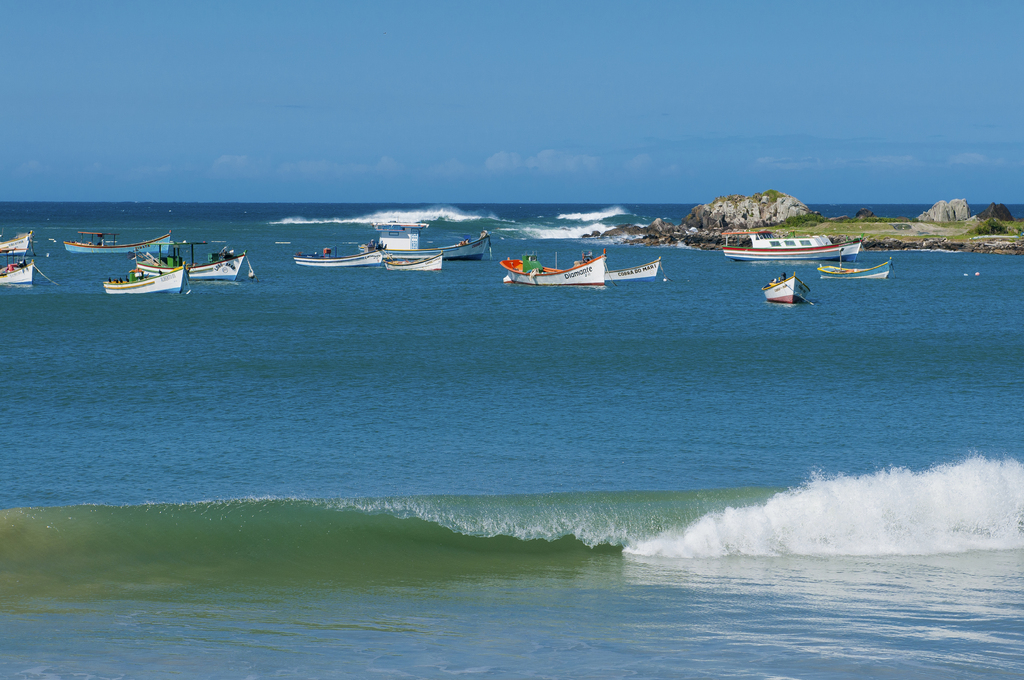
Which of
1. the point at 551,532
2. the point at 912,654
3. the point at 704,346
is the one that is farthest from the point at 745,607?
the point at 704,346

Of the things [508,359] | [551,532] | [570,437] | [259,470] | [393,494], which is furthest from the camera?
[508,359]

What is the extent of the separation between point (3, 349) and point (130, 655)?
29.6 meters

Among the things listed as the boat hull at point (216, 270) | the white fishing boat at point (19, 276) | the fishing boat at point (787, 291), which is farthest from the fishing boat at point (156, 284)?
the fishing boat at point (787, 291)

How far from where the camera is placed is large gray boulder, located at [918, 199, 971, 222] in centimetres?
11850

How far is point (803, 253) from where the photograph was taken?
81.9 m

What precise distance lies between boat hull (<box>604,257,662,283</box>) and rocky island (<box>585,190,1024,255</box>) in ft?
97.4

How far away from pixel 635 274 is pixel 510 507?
50.1 meters

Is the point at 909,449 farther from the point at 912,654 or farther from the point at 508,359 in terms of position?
the point at 508,359

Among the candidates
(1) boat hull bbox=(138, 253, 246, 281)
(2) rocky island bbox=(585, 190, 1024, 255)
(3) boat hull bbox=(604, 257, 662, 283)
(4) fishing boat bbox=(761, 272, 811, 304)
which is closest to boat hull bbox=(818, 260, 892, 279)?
(3) boat hull bbox=(604, 257, 662, 283)

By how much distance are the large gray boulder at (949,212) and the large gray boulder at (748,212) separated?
15.5 meters

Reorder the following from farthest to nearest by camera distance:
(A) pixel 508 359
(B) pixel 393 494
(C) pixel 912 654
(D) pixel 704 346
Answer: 1. (D) pixel 704 346
2. (A) pixel 508 359
3. (B) pixel 393 494
4. (C) pixel 912 654

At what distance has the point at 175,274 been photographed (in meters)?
53.8

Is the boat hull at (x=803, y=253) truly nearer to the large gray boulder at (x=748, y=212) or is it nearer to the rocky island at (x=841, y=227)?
the rocky island at (x=841, y=227)

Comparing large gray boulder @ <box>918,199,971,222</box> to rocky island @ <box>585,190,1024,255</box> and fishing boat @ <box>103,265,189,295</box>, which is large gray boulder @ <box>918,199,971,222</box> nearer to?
rocky island @ <box>585,190,1024,255</box>
